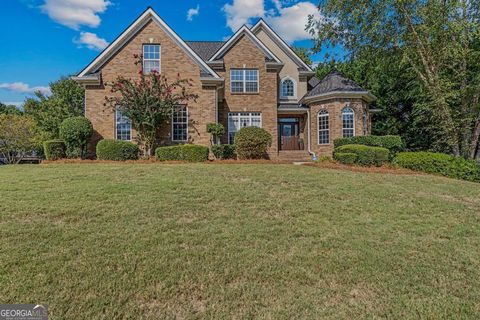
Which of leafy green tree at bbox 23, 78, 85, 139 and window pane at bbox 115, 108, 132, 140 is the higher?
leafy green tree at bbox 23, 78, 85, 139

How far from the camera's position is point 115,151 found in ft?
51.4

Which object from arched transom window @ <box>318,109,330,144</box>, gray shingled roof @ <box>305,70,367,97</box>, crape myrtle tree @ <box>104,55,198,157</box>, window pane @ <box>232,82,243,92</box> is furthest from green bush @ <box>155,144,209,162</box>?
gray shingled roof @ <box>305,70,367,97</box>

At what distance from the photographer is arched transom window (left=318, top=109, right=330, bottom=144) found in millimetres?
20420

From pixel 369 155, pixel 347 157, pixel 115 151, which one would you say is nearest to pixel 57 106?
pixel 115 151

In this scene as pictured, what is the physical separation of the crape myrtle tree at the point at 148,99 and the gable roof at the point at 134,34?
123 centimetres

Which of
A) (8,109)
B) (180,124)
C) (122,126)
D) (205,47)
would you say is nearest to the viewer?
(122,126)

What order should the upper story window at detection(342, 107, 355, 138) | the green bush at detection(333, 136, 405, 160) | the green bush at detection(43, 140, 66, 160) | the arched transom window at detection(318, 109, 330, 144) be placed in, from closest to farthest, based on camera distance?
the green bush at detection(43, 140, 66, 160), the green bush at detection(333, 136, 405, 160), the upper story window at detection(342, 107, 355, 138), the arched transom window at detection(318, 109, 330, 144)

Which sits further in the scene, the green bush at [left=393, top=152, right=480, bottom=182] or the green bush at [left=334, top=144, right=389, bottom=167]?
the green bush at [left=334, top=144, right=389, bottom=167]

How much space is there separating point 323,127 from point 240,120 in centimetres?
556

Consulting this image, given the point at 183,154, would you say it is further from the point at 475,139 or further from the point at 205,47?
the point at 475,139

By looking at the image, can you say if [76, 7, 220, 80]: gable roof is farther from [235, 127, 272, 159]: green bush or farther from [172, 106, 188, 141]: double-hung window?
[235, 127, 272, 159]: green bush

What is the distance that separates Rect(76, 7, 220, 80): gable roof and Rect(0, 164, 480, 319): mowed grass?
10.9 m

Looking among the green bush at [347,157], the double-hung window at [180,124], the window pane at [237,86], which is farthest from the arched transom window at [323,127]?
the double-hung window at [180,124]

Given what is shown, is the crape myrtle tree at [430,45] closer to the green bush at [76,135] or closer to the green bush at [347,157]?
the green bush at [347,157]
